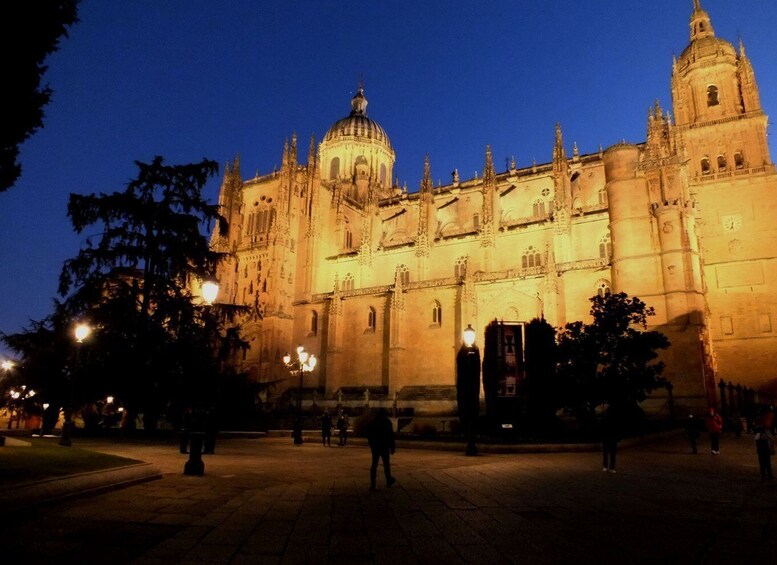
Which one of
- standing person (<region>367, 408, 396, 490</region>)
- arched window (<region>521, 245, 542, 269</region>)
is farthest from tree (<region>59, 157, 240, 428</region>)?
arched window (<region>521, 245, 542, 269</region>)

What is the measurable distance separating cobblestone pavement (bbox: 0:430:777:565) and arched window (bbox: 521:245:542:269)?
28.6 metres

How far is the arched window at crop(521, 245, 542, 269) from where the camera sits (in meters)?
39.2

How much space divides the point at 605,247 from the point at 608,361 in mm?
15293

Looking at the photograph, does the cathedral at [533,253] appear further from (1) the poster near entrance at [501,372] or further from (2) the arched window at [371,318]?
(1) the poster near entrance at [501,372]

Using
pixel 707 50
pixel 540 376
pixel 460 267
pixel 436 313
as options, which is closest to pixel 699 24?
pixel 707 50

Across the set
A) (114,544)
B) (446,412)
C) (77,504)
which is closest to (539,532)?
(114,544)

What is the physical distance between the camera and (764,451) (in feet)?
33.7

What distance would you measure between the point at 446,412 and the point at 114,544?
3073 cm

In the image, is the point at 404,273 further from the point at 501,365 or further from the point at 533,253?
the point at 501,365

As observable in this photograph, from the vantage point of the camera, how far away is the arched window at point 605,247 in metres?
36.7

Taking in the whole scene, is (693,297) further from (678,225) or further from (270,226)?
(270,226)

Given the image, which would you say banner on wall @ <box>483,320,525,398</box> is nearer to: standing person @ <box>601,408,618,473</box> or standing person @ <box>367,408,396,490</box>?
standing person @ <box>601,408,618,473</box>

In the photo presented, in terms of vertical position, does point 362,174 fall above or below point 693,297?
above

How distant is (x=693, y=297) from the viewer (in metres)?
31.2
